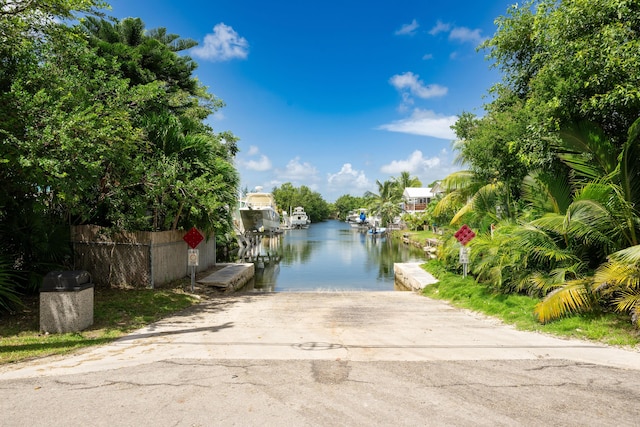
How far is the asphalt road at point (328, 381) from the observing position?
3471 mm

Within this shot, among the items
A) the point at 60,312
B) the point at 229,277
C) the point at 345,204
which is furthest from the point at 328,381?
the point at 345,204

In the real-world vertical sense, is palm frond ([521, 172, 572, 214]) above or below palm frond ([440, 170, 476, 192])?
below

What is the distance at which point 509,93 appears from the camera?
13062mm

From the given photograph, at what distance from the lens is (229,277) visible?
16250 mm

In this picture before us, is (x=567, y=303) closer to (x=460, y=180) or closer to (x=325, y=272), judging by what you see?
(x=460, y=180)

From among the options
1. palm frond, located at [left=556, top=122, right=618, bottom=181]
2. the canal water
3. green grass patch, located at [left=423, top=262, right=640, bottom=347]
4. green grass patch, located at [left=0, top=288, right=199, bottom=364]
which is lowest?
the canal water

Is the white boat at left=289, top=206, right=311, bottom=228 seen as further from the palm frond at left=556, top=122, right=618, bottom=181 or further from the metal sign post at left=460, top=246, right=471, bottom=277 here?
the palm frond at left=556, top=122, right=618, bottom=181

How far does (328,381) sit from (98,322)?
18.2 ft

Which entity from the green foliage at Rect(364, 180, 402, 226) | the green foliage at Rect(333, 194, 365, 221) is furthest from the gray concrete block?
the green foliage at Rect(333, 194, 365, 221)

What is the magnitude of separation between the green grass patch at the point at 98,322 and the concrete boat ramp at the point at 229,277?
3.22 metres

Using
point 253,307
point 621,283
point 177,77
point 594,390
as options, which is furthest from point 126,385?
point 177,77

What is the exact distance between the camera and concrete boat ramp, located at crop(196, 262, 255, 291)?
588 inches

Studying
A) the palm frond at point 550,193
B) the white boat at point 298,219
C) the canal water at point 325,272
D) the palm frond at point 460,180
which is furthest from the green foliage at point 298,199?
the palm frond at point 550,193

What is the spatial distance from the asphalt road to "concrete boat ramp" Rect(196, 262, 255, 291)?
25.9ft
